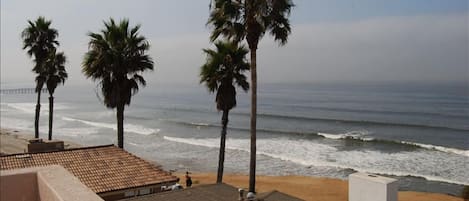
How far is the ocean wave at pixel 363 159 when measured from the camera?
3011 cm

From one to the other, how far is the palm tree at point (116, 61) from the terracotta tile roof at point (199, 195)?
736cm

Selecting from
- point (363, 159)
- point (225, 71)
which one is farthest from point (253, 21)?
point (363, 159)

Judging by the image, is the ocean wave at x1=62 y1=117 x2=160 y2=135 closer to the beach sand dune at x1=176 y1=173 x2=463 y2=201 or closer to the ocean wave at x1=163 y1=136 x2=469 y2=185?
the ocean wave at x1=163 y1=136 x2=469 y2=185

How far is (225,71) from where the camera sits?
18312 millimetres

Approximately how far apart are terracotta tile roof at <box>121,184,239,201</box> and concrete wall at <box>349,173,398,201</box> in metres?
3.53

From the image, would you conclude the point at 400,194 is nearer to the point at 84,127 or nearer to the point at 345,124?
the point at 345,124

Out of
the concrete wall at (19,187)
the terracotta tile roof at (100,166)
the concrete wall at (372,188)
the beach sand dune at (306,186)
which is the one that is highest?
the concrete wall at (19,187)

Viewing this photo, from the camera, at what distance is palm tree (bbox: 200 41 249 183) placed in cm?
1824

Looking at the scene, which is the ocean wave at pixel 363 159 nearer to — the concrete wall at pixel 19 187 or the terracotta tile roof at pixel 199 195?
the terracotta tile roof at pixel 199 195

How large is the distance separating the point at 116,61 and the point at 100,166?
5.29m

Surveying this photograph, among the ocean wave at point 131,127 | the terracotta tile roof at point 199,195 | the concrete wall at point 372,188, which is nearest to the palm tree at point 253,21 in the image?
the terracotta tile roof at point 199,195

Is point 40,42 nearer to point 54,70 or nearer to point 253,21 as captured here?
point 54,70

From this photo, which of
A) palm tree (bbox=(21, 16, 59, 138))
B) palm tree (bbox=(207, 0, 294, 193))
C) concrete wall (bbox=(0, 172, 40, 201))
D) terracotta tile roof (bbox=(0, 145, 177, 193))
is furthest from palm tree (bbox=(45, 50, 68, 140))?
concrete wall (bbox=(0, 172, 40, 201))

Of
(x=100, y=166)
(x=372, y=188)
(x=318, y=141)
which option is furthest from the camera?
(x=318, y=141)
